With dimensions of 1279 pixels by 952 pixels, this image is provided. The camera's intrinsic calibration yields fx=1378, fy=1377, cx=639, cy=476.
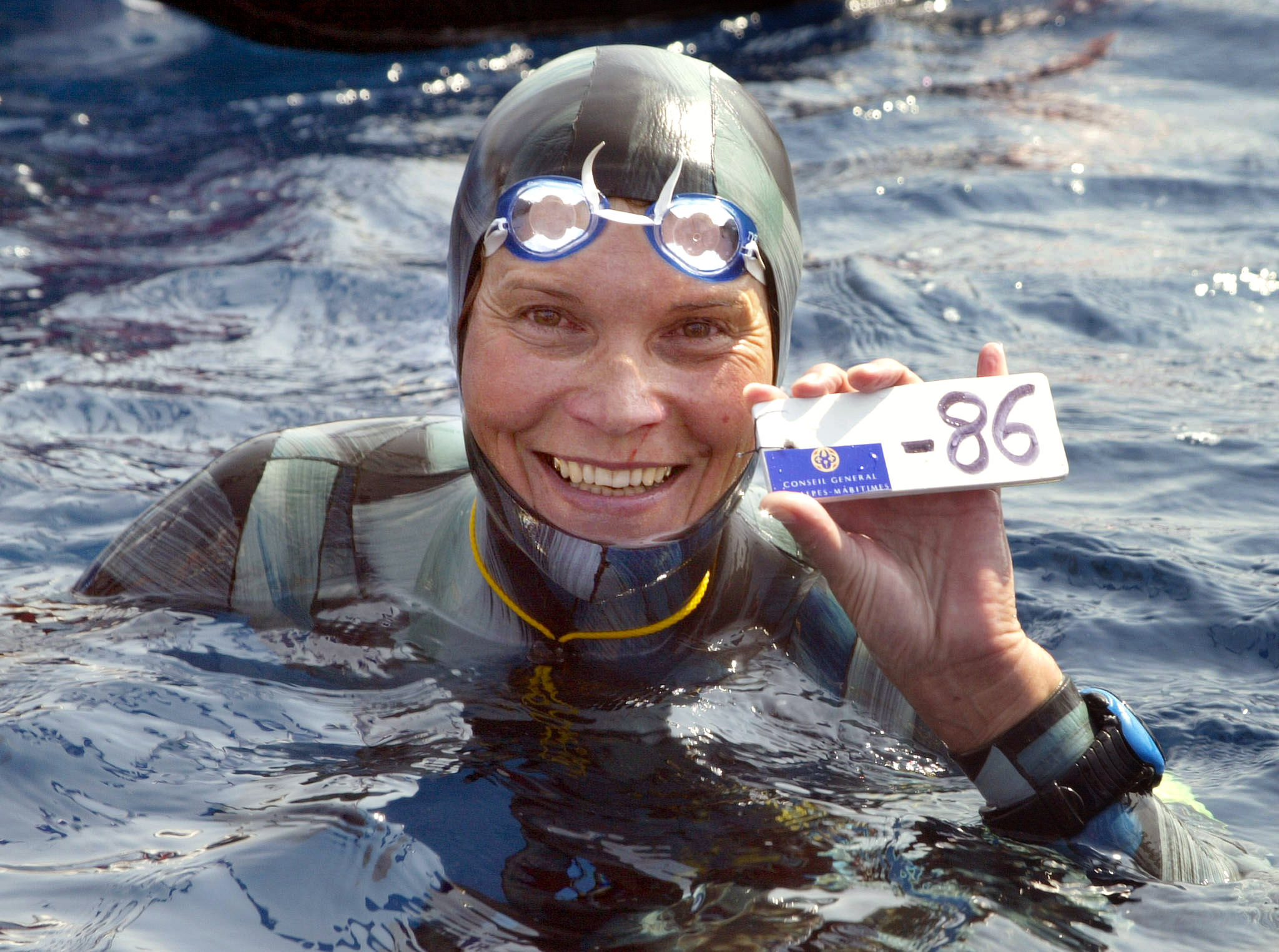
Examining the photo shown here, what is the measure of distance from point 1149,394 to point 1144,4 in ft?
24.3

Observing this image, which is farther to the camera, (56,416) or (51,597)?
(56,416)

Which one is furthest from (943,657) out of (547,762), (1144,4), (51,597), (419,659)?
(1144,4)

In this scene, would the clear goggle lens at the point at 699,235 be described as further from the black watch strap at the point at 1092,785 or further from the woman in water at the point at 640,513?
the black watch strap at the point at 1092,785

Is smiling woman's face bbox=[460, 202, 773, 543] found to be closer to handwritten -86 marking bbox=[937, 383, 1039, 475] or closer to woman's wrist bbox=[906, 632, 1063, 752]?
handwritten -86 marking bbox=[937, 383, 1039, 475]

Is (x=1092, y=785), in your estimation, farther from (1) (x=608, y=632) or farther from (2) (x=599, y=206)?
(2) (x=599, y=206)

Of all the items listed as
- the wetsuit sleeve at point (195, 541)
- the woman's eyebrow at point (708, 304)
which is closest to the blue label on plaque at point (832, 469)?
the woman's eyebrow at point (708, 304)

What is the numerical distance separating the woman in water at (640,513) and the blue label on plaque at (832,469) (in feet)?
0.30

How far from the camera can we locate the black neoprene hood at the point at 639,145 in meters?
2.88

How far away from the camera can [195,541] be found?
11.2 ft

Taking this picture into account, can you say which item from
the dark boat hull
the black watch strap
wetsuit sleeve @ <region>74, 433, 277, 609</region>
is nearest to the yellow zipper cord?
wetsuit sleeve @ <region>74, 433, 277, 609</region>

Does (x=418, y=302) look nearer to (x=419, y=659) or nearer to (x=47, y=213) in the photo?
(x=47, y=213)

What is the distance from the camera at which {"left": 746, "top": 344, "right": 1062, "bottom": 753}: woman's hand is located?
2623mm

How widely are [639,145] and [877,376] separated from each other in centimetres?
71

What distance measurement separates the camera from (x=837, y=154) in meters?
8.95
